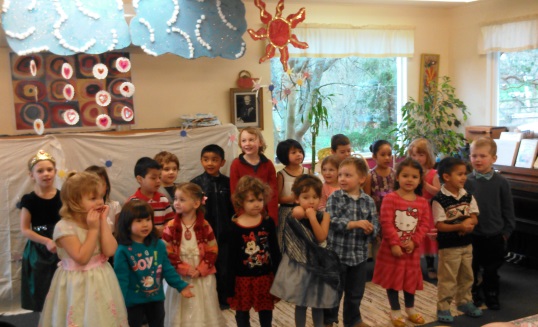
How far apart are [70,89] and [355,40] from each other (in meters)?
2.95

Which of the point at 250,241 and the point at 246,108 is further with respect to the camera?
the point at 246,108

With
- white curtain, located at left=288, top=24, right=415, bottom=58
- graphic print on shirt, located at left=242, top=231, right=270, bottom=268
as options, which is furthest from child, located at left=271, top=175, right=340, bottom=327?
white curtain, located at left=288, top=24, right=415, bottom=58

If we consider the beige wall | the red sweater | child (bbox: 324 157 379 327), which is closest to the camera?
child (bbox: 324 157 379 327)

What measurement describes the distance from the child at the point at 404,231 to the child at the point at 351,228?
0.14 meters

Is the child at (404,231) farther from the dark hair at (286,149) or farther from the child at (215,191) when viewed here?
the child at (215,191)

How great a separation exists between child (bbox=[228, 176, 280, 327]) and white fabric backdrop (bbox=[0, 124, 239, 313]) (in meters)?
1.49

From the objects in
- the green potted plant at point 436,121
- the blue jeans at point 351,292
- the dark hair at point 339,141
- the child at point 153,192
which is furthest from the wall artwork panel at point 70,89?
the green potted plant at point 436,121

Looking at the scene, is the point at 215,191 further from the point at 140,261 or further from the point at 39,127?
the point at 39,127

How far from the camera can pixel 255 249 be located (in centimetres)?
272

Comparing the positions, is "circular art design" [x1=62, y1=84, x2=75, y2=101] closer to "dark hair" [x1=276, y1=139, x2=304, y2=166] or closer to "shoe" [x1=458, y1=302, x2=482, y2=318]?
"dark hair" [x1=276, y1=139, x2=304, y2=166]

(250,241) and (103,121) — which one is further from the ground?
(103,121)

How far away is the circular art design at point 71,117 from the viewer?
4.13 meters

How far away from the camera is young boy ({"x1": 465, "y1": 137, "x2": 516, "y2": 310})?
11.3 ft

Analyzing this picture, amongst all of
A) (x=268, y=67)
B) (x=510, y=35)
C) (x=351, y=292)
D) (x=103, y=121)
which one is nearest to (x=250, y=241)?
(x=351, y=292)
